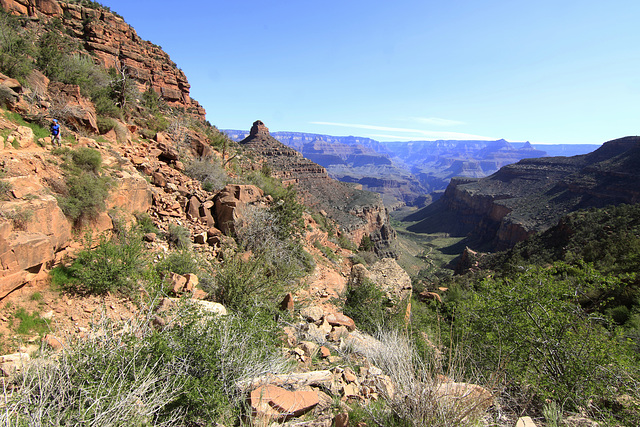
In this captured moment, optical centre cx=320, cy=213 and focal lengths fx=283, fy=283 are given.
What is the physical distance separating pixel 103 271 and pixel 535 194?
291 ft

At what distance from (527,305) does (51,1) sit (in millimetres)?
36674

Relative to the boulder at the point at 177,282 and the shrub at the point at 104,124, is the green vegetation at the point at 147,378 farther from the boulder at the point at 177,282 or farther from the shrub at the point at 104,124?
the shrub at the point at 104,124

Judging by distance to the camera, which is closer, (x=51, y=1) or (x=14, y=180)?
(x=14, y=180)

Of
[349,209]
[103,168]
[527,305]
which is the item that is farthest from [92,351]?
[349,209]

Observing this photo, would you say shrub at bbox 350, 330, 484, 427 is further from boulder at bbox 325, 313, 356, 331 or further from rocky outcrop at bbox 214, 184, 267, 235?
rocky outcrop at bbox 214, 184, 267, 235

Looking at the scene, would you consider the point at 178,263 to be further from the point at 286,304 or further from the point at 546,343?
the point at 546,343

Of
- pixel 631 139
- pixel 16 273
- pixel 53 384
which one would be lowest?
pixel 53 384

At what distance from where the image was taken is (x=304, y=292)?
402 inches

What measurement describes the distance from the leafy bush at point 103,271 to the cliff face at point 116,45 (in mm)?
16113

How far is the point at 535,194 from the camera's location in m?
71.7

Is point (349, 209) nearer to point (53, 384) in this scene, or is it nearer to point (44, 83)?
point (44, 83)

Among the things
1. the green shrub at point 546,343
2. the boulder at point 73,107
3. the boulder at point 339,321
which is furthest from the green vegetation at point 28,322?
the green shrub at point 546,343

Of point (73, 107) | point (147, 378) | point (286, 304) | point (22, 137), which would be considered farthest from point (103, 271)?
point (73, 107)

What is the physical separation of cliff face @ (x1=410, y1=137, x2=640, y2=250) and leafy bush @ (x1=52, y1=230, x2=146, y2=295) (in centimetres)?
6209
